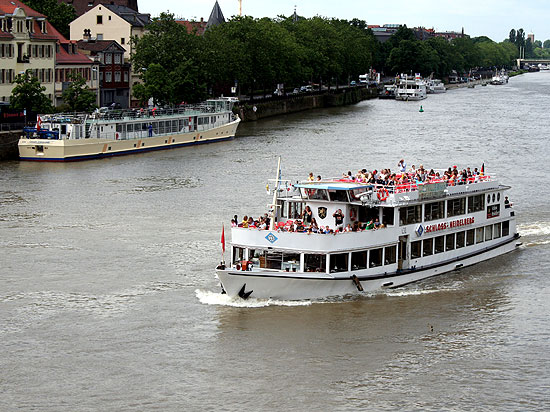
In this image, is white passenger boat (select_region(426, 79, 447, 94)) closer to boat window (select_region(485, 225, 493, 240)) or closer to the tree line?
the tree line

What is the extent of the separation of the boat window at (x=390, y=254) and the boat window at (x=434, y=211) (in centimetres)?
222

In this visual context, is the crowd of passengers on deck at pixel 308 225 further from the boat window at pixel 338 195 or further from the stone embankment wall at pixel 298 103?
the stone embankment wall at pixel 298 103

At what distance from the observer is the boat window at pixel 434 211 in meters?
38.6

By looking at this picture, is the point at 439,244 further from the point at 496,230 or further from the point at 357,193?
the point at 496,230

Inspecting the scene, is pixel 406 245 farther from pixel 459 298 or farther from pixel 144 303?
pixel 144 303

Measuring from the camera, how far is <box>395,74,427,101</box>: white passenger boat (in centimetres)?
15762

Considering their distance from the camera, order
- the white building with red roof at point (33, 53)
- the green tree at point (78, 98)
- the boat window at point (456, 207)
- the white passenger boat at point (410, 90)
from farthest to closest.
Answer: the white passenger boat at point (410, 90) < the green tree at point (78, 98) < the white building with red roof at point (33, 53) < the boat window at point (456, 207)

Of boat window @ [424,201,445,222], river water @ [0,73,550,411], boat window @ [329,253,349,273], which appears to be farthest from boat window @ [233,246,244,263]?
boat window @ [424,201,445,222]

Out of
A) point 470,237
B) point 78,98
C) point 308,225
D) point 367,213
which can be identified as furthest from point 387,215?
point 78,98

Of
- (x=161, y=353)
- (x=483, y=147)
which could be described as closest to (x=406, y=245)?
(x=161, y=353)

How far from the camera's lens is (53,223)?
48.0m

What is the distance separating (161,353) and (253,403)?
4.16 m

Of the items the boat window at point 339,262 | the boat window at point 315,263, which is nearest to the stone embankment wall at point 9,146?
the boat window at point 315,263

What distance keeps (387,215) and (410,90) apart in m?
123
